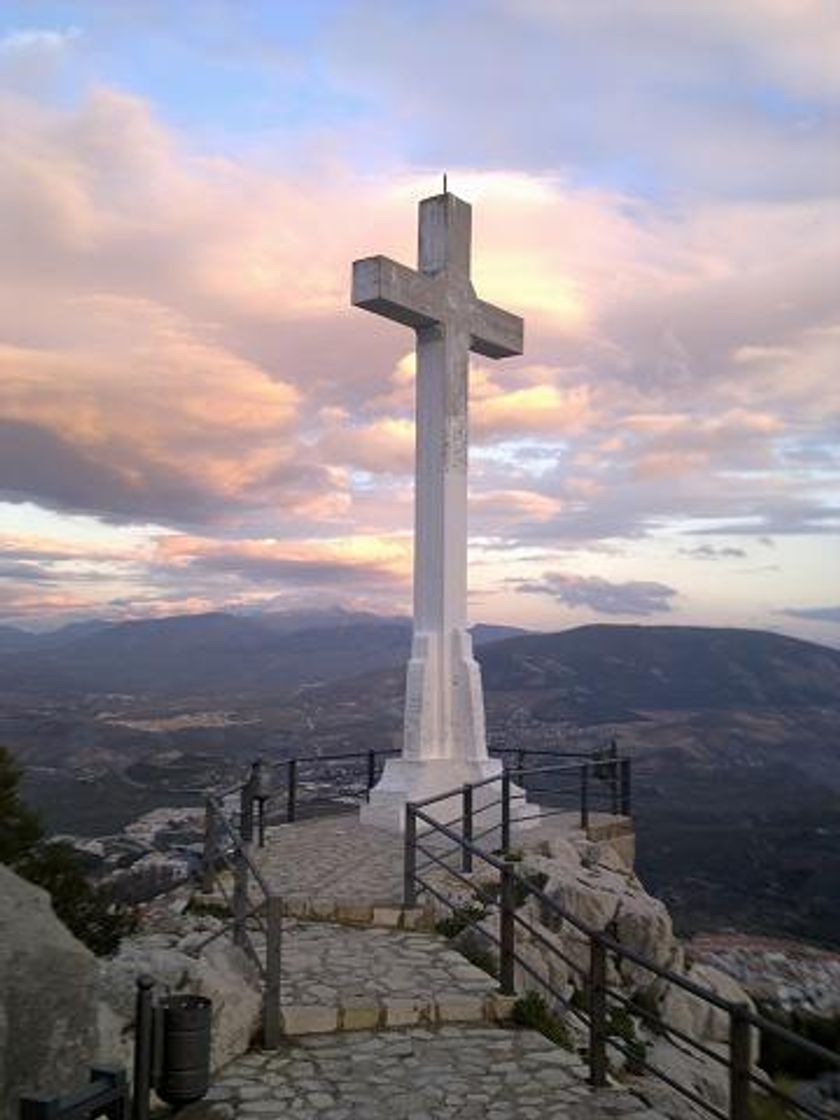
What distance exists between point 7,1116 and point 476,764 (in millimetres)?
10012

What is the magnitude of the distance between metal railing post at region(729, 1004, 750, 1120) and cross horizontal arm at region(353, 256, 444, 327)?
412 inches

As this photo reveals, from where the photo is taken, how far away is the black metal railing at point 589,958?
19.7ft

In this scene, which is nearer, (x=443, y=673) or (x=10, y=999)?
(x=10, y=999)

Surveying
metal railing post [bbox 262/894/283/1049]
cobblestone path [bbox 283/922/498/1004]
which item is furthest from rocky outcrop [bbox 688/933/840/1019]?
metal railing post [bbox 262/894/283/1049]

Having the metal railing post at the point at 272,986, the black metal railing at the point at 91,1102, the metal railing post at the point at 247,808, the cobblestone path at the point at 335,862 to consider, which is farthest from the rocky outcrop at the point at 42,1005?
the metal railing post at the point at 247,808

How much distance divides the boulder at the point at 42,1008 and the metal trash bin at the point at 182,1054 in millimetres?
872

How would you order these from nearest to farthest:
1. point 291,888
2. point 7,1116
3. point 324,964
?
point 7,1116, point 324,964, point 291,888

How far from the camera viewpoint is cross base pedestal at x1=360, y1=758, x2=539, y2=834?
47.2ft

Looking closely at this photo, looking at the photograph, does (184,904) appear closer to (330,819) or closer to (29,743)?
(330,819)

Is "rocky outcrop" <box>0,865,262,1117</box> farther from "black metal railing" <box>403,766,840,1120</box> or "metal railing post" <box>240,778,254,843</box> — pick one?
"metal railing post" <box>240,778,254,843</box>

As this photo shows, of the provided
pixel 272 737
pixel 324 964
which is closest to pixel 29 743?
pixel 272 737

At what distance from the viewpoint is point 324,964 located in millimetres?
8992

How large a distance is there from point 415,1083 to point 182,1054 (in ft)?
5.29

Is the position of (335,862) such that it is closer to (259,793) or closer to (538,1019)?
(259,793)
